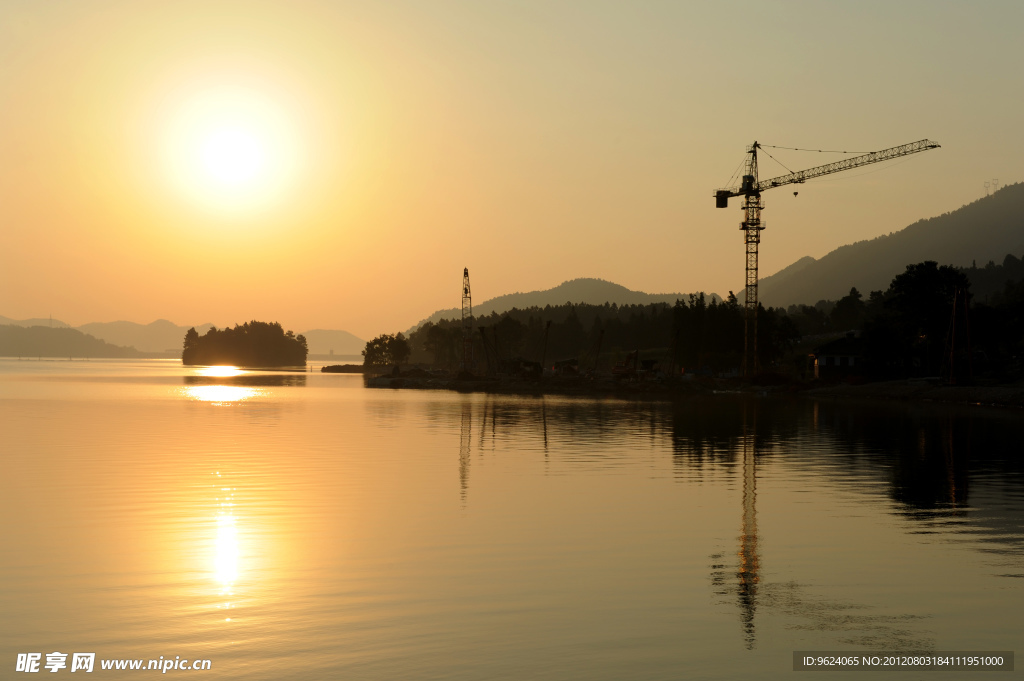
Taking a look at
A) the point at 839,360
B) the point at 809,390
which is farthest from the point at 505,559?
the point at 839,360

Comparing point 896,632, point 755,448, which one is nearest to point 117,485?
point 896,632

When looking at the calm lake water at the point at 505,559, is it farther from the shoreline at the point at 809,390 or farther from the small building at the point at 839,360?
the small building at the point at 839,360

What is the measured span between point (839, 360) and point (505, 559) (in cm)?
16056

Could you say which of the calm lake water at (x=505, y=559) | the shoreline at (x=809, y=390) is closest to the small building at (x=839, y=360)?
the shoreline at (x=809, y=390)

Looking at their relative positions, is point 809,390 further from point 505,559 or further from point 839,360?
point 505,559

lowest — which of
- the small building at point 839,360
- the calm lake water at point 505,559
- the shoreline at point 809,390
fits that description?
the calm lake water at point 505,559

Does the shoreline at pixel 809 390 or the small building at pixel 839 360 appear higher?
the small building at pixel 839 360

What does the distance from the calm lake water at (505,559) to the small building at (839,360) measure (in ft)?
396

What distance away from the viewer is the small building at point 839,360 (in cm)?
16862

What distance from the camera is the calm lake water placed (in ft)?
51.3

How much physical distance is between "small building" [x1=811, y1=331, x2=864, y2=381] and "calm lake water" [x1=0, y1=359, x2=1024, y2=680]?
12075cm

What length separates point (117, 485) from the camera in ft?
122

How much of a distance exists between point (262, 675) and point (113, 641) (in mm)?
3675

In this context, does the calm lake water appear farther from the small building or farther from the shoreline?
the small building
